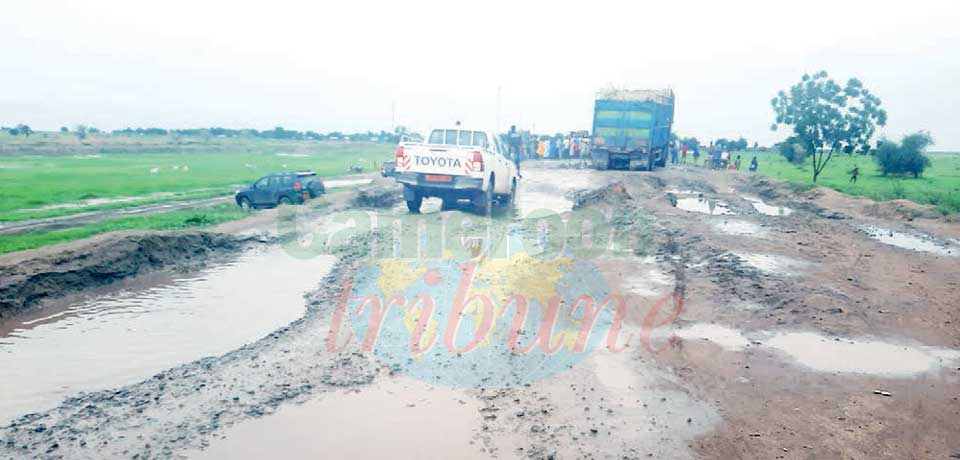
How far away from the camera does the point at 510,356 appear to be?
588 centimetres

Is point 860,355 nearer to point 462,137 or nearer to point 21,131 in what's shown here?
point 462,137

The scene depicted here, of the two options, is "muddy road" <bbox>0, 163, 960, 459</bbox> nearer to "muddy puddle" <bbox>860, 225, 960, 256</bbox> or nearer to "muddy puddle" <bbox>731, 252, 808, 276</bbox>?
"muddy puddle" <bbox>731, 252, 808, 276</bbox>

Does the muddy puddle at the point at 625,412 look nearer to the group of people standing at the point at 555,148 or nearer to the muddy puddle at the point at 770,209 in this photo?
the muddy puddle at the point at 770,209

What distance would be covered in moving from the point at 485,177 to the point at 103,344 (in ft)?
28.9

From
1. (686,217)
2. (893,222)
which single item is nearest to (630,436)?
(686,217)

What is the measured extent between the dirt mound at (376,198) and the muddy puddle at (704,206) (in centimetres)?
973

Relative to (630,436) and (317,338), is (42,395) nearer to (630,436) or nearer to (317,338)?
(317,338)

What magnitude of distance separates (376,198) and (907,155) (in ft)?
107

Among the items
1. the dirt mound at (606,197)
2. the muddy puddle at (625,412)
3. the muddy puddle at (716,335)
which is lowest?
the muddy puddle at (625,412)

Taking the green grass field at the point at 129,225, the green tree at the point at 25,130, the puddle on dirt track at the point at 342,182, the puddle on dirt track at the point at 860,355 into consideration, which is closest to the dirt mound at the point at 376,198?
the green grass field at the point at 129,225

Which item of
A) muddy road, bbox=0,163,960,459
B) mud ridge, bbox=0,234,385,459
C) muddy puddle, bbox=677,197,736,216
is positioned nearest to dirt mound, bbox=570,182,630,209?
muddy puddle, bbox=677,197,736,216

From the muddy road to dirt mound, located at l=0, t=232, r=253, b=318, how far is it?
1.16 ft

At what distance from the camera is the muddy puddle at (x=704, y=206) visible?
17670mm

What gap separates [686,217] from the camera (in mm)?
14648
